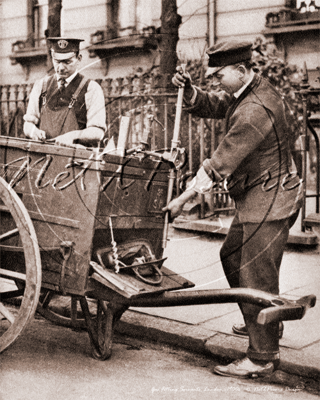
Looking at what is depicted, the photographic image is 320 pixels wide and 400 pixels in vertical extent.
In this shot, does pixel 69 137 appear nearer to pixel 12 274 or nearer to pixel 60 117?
pixel 60 117

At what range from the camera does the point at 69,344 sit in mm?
4109

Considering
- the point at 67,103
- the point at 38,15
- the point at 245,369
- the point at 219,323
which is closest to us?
the point at 245,369

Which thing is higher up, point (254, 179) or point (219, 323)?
point (254, 179)

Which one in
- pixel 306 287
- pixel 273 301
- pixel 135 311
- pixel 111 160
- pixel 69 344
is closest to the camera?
pixel 273 301

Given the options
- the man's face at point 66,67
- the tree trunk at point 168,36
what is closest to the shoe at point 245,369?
the man's face at point 66,67

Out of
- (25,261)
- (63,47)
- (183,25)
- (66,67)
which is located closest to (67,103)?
(66,67)

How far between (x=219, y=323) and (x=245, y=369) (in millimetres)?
857

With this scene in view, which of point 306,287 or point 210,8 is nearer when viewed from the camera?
point 306,287

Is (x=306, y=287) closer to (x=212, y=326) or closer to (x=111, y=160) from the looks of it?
(x=212, y=326)

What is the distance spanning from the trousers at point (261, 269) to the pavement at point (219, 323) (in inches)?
9.5

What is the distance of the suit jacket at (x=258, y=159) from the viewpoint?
3.37 meters

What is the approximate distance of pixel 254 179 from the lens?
11.7ft

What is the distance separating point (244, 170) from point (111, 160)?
2.60 feet

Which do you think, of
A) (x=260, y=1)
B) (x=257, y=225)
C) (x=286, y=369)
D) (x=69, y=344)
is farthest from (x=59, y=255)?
(x=260, y=1)
